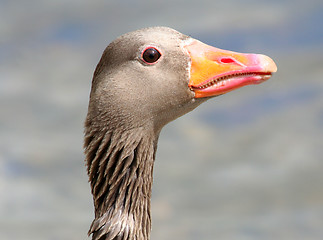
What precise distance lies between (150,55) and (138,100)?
612 mm

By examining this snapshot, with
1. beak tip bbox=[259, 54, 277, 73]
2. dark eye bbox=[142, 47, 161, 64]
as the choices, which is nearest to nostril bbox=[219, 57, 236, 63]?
beak tip bbox=[259, 54, 277, 73]

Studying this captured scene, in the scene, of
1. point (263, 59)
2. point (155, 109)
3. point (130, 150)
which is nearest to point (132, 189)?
point (130, 150)

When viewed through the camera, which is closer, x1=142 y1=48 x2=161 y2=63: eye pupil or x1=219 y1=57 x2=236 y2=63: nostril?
x1=142 y1=48 x2=161 y2=63: eye pupil

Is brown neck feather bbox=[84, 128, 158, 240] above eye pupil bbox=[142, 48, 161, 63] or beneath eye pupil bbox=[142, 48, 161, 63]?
beneath

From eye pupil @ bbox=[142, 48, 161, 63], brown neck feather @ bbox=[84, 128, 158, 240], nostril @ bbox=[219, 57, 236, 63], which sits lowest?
brown neck feather @ bbox=[84, 128, 158, 240]

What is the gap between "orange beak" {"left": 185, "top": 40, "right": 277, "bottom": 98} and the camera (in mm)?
6059

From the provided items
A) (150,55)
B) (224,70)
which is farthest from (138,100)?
(224,70)

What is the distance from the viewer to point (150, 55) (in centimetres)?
610

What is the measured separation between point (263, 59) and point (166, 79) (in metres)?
1.30

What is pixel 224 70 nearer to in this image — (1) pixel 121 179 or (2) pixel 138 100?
(2) pixel 138 100

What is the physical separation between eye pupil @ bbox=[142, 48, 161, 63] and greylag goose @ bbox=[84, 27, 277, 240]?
1cm

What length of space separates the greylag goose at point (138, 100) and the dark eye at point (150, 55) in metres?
0.01

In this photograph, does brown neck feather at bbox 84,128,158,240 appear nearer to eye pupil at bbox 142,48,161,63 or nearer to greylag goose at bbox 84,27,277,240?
greylag goose at bbox 84,27,277,240

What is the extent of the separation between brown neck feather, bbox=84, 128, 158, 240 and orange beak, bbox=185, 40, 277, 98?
99cm
